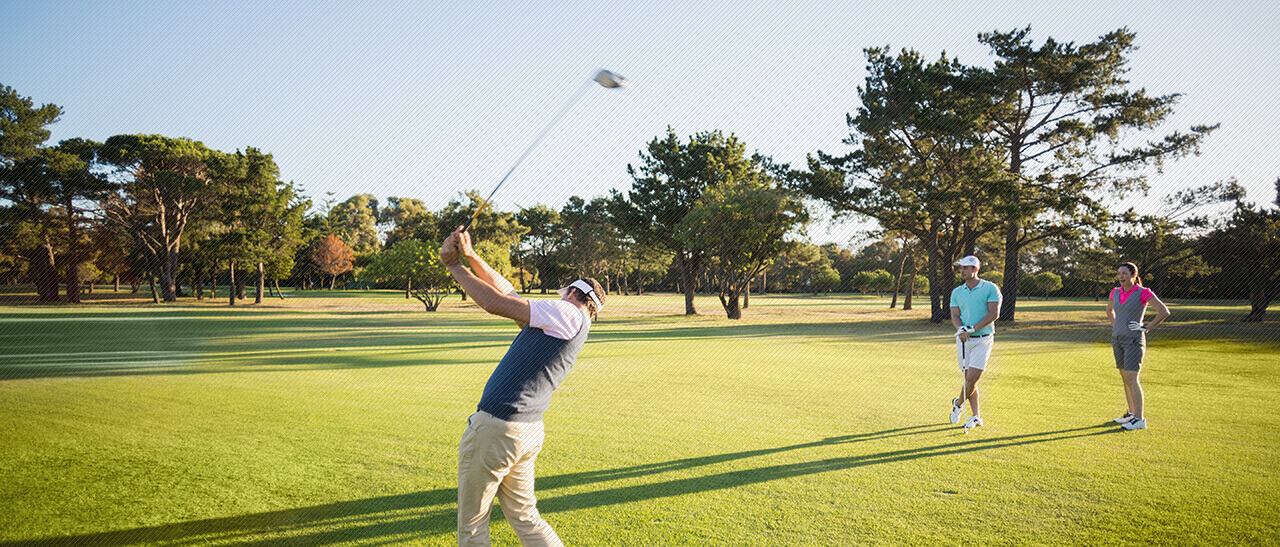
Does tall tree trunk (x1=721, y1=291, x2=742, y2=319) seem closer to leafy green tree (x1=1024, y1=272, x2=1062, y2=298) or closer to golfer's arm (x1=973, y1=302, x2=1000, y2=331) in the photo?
golfer's arm (x1=973, y1=302, x2=1000, y2=331)

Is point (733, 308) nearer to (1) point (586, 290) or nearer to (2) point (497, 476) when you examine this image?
(1) point (586, 290)

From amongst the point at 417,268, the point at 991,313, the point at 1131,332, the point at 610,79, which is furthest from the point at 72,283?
the point at 1131,332

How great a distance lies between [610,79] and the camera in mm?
4762

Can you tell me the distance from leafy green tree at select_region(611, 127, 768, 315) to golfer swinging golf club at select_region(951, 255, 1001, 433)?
104ft

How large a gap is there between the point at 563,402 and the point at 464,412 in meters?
1.36

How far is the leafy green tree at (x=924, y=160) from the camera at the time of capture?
89.4 ft

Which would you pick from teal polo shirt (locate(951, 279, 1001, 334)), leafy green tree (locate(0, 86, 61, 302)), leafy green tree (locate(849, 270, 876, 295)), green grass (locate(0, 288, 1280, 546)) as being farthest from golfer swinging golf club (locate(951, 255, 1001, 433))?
leafy green tree (locate(849, 270, 876, 295))

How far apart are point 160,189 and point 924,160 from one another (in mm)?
45943

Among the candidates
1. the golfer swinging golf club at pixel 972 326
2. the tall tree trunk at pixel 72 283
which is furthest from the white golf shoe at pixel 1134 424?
the tall tree trunk at pixel 72 283

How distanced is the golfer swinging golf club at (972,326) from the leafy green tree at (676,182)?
31667 millimetres

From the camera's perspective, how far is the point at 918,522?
435cm

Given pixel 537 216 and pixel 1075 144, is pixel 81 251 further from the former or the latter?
Result: pixel 1075 144

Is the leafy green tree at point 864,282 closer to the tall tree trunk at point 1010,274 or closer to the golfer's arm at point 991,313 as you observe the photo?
the tall tree trunk at point 1010,274

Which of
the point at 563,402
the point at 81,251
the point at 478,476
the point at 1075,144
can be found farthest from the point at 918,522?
the point at 81,251
